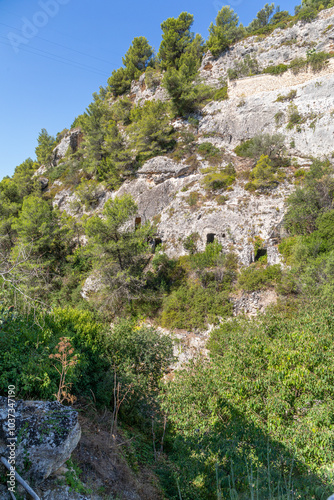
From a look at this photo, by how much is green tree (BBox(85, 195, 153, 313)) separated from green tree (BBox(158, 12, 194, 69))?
1009 inches

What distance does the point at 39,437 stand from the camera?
3025 mm

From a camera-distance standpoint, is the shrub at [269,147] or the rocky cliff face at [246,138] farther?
the shrub at [269,147]

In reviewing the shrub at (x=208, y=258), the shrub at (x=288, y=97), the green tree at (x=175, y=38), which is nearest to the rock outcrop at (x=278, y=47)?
the green tree at (x=175, y=38)

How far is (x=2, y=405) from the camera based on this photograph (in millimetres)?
3150

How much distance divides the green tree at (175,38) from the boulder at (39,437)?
119ft

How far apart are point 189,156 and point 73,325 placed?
60.0 ft

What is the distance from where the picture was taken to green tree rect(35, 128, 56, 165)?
1460 inches

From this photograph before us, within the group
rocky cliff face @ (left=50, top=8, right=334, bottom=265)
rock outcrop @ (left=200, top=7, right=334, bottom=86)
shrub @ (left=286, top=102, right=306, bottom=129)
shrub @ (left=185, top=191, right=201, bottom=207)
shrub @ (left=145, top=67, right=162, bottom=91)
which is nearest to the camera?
rocky cliff face @ (left=50, top=8, right=334, bottom=265)

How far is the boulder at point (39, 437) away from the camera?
2.86 m

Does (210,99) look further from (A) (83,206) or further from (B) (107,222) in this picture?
(B) (107,222)

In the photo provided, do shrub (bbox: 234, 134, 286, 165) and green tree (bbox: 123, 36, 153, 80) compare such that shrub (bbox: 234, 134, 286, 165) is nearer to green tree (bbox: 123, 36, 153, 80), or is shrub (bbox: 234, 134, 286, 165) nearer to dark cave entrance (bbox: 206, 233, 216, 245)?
dark cave entrance (bbox: 206, 233, 216, 245)

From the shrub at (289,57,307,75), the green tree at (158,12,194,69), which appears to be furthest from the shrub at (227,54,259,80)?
the green tree at (158,12,194,69)

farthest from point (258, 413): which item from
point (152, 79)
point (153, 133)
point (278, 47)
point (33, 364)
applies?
point (152, 79)

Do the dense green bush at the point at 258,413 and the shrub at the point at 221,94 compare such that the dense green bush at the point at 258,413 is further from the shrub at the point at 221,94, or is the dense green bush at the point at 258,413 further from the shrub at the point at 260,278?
the shrub at the point at 221,94
